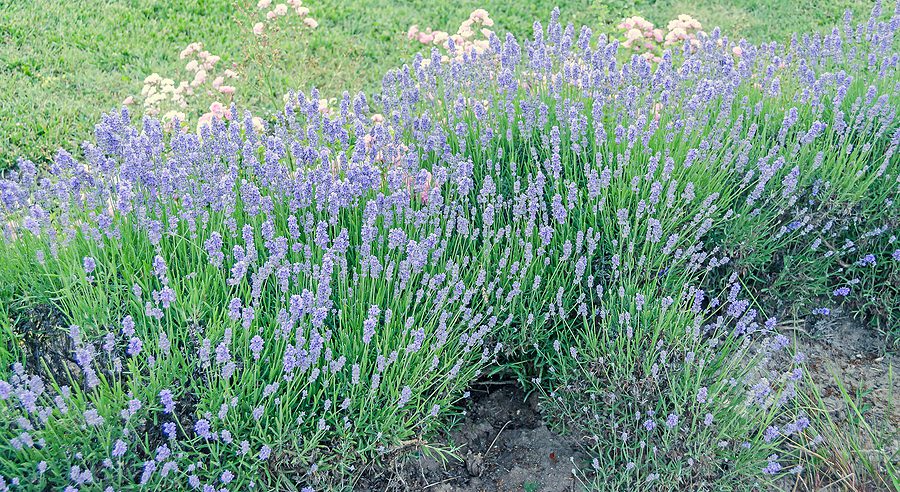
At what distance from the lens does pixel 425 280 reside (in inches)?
110

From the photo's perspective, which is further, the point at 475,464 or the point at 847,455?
the point at 475,464

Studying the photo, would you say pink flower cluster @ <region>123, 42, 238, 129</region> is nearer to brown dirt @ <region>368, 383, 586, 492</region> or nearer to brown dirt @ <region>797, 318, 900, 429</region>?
brown dirt @ <region>368, 383, 586, 492</region>

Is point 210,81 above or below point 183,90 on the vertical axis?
below

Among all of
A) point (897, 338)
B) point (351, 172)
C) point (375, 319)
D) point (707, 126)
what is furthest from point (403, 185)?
point (897, 338)

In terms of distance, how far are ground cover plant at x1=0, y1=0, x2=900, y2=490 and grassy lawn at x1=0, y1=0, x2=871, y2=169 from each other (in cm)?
187

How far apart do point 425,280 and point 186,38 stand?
4666mm

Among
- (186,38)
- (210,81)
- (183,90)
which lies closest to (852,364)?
(183,90)

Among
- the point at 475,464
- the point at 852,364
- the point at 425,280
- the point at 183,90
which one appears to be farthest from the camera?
the point at 183,90

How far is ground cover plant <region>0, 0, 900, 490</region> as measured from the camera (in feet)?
7.93

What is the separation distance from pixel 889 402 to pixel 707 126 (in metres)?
1.51

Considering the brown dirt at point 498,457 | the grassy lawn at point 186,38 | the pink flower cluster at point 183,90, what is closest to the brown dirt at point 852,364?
the brown dirt at point 498,457

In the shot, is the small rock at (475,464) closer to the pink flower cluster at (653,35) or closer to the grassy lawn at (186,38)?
the pink flower cluster at (653,35)

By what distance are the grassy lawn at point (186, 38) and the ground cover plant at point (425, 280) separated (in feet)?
6.14

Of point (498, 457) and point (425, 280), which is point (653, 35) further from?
point (498, 457)
